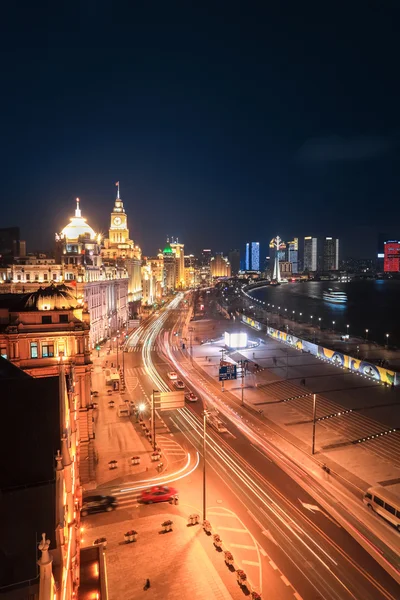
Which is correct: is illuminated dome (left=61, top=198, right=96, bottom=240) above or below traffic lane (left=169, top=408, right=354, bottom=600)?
above

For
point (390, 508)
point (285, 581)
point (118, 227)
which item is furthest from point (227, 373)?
point (118, 227)

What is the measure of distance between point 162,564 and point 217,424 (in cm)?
1891

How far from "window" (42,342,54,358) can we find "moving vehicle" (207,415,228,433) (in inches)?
652

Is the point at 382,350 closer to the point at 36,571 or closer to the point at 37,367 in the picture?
the point at 37,367

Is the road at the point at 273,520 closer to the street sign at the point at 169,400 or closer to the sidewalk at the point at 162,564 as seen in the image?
the sidewalk at the point at 162,564

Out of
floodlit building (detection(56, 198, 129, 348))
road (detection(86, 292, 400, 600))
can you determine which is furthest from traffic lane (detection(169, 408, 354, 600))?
floodlit building (detection(56, 198, 129, 348))

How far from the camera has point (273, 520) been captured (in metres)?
23.8

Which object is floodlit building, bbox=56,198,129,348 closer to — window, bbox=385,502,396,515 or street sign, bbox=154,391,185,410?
street sign, bbox=154,391,185,410

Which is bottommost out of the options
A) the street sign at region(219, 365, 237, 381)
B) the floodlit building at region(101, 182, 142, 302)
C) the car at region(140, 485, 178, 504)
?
the car at region(140, 485, 178, 504)

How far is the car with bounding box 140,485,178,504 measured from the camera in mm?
26141

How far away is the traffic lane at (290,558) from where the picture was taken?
1842 centimetres

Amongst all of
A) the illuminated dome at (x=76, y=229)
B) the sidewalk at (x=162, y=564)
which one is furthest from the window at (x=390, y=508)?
the illuminated dome at (x=76, y=229)

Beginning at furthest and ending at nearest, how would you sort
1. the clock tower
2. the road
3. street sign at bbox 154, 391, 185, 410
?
the clock tower → street sign at bbox 154, 391, 185, 410 → the road

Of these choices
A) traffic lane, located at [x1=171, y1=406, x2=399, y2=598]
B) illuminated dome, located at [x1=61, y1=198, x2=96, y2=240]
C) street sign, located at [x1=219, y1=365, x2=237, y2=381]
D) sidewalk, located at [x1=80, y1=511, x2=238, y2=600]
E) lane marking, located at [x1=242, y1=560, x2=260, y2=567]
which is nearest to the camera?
sidewalk, located at [x1=80, y1=511, x2=238, y2=600]
